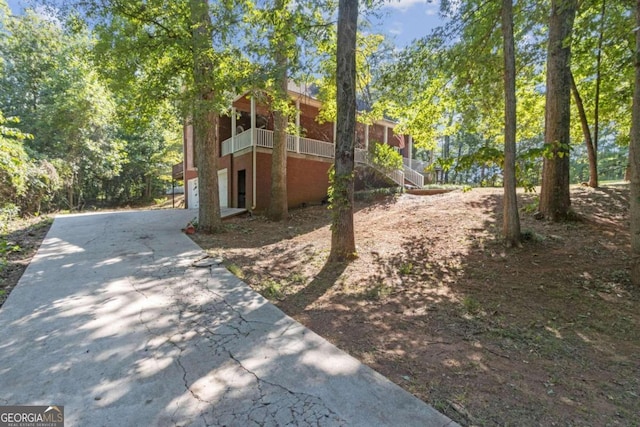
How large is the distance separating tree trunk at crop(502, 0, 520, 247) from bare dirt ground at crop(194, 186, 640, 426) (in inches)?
16.0

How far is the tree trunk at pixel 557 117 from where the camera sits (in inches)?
227

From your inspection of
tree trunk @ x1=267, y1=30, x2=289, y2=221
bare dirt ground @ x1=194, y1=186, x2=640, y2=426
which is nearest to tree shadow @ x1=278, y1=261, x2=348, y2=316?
bare dirt ground @ x1=194, y1=186, x2=640, y2=426

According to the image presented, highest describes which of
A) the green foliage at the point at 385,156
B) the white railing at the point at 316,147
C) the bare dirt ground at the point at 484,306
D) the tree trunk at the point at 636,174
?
the white railing at the point at 316,147

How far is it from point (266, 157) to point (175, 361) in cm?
1063

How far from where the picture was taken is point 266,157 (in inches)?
492

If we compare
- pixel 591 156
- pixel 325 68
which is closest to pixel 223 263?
pixel 325 68

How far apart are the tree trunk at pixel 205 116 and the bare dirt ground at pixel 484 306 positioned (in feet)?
3.40

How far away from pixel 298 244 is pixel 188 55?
5055mm

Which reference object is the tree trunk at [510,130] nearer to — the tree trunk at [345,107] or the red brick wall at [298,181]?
the tree trunk at [345,107]

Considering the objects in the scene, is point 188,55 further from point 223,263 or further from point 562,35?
point 562,35

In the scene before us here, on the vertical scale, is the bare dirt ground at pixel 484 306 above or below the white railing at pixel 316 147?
below

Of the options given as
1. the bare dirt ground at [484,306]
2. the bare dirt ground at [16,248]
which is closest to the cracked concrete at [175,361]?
the bare dirt ground at [16,248]

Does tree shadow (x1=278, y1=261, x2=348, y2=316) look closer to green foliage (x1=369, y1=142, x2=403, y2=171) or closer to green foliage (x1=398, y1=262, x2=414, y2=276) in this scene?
green foliage (x1=398, y1=262, x2=414, y2=276)

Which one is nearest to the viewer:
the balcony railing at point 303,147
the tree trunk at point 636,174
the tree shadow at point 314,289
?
the tree trunk at point 636,174
